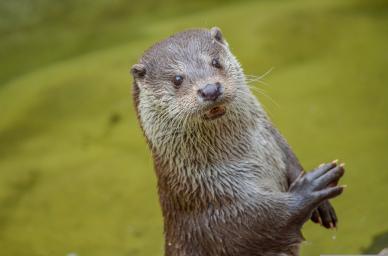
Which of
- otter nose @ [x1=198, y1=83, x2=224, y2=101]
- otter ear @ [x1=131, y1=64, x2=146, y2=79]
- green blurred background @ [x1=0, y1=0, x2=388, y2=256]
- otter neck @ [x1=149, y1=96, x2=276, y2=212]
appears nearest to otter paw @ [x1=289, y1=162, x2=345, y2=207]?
otter neck @ [x1=149, y1=96, x2=276, y2=212]

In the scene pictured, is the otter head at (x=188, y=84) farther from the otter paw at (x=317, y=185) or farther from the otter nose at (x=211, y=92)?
the otter paw at (x=317, y=185)

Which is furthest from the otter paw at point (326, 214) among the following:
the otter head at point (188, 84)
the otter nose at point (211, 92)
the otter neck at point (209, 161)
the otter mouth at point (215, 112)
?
the otter nose at point (211, 92)

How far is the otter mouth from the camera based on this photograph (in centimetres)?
331

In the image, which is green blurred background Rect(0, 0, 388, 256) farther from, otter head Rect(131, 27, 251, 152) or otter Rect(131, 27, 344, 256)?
otter head Rect(131, 27, 251, 152)

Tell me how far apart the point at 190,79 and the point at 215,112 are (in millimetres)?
172

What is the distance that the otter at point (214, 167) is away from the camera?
345cm

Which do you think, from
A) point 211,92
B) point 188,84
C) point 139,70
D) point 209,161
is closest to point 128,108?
point 139,70

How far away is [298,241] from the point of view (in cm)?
351

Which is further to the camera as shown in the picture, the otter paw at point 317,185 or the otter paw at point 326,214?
the otter paw at point 326,214

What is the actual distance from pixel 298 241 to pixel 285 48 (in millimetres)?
3277

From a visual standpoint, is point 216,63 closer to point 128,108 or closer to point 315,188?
point 315,188

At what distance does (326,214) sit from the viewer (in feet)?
12.3

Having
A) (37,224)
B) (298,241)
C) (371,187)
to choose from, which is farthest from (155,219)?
(298,241)

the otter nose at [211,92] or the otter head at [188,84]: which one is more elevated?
the otter head at [188,84]
